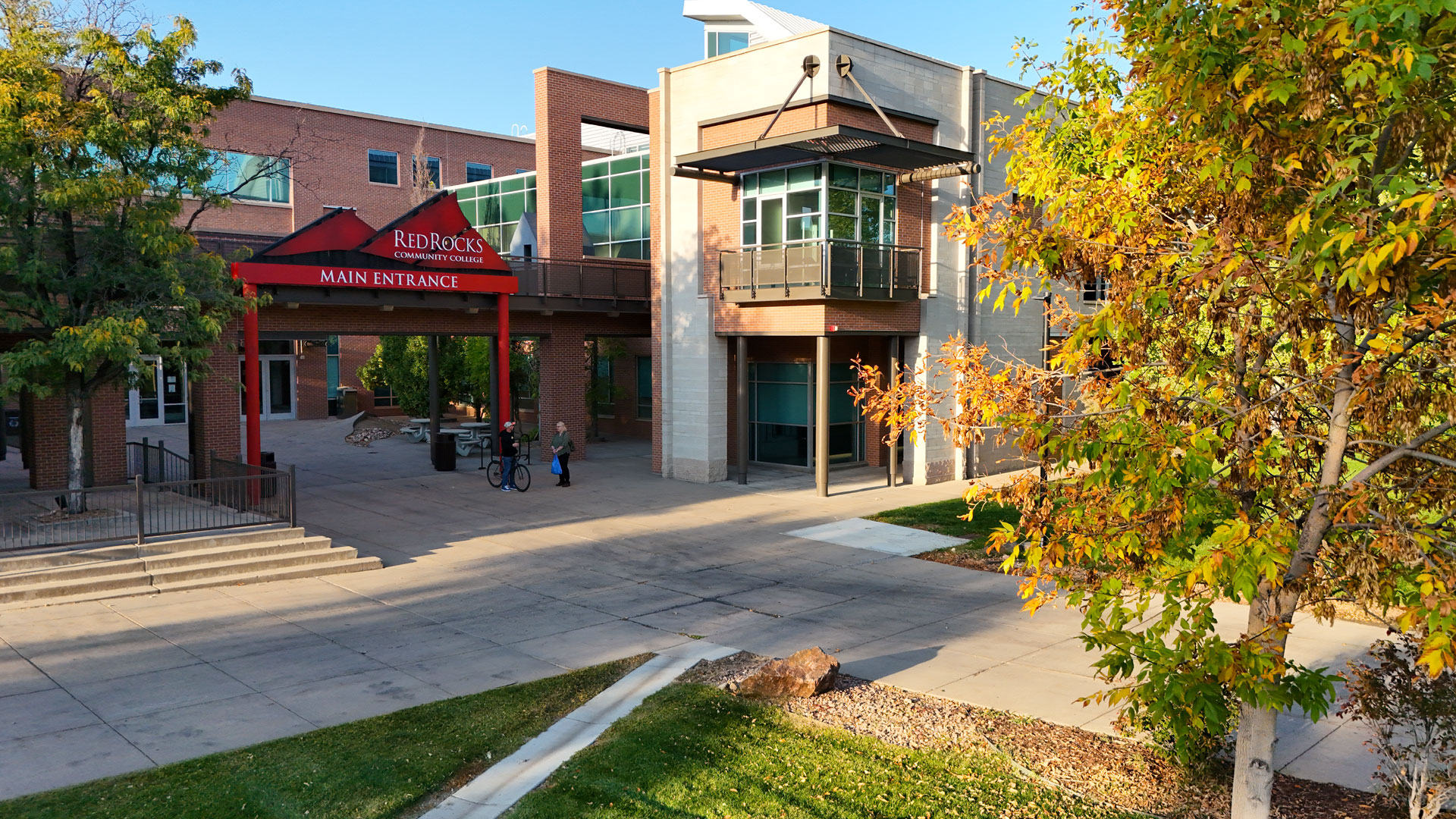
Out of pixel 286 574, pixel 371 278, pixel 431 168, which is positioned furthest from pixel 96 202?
pixel 431 168

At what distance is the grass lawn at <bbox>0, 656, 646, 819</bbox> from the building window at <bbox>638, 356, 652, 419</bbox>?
2676cm

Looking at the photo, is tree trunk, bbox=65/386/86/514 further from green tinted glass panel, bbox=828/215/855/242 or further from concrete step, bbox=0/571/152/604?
green tinted glass panel, bbox=828/215/855/242

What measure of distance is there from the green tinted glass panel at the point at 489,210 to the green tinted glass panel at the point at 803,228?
19.0 meters

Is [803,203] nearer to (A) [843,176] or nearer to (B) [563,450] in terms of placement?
(A) [843,176]

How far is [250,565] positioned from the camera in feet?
51.5

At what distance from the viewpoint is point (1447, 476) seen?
20.5ft

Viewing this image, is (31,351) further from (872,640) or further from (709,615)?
(872,640)

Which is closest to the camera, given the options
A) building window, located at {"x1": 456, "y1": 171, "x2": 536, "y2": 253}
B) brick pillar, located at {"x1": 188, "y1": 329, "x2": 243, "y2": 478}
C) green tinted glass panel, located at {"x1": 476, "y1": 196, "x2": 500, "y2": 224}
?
brick pillar, located at {"x1": 188, "y1": 329, "x2": 243, "y2": 478}

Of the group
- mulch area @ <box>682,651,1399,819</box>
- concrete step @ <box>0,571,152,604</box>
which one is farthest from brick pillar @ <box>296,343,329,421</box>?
mulch area @ <box>682,651,1399,819</box>

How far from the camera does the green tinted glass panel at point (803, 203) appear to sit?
2375 cm

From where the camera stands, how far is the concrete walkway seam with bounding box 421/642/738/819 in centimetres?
753

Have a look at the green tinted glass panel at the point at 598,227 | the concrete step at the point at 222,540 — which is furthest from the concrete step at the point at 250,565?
the green tinted glass panel at the point at 598,227

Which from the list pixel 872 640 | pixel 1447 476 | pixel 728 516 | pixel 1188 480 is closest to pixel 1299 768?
pixel 1447 476

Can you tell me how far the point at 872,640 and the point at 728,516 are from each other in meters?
9.29
